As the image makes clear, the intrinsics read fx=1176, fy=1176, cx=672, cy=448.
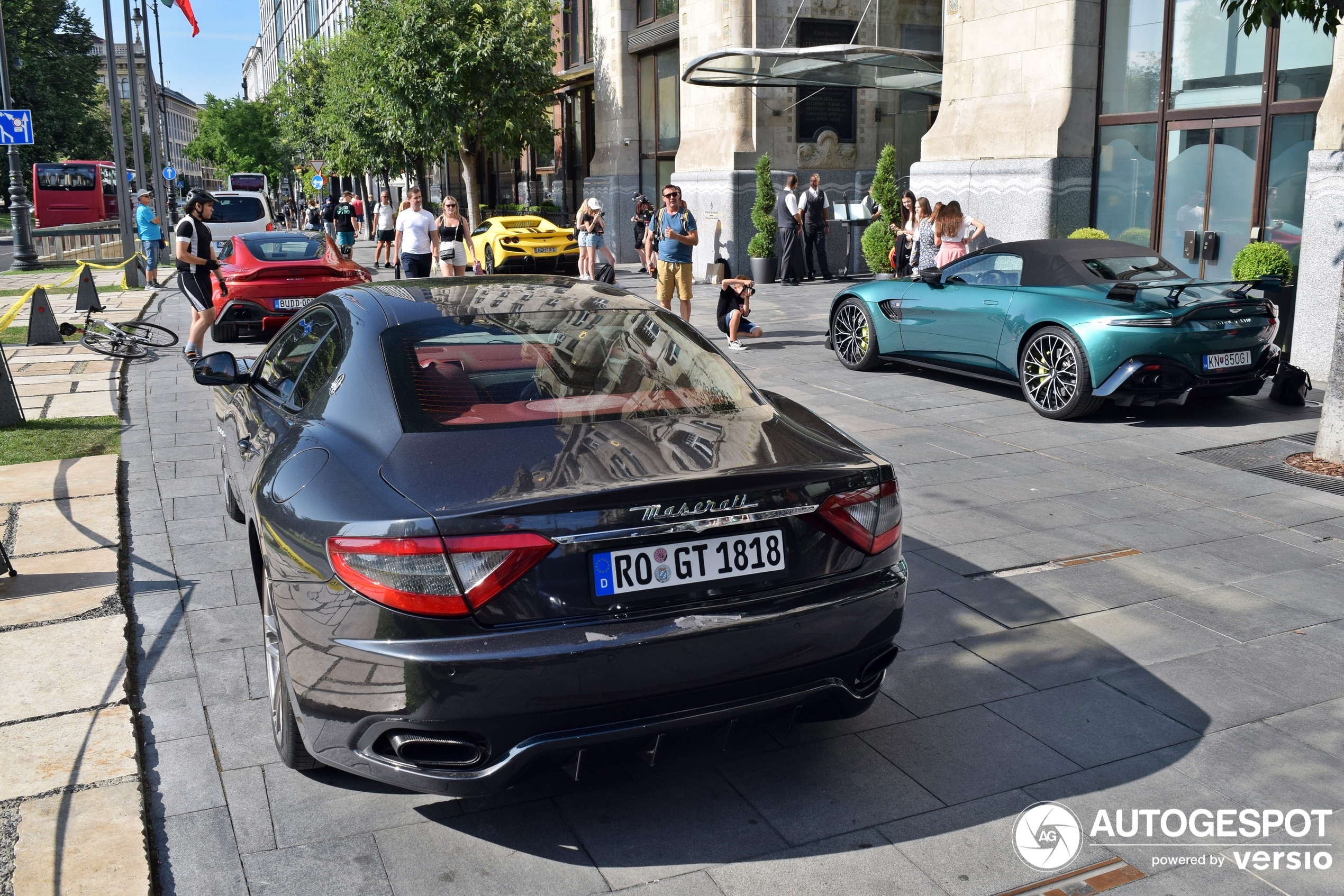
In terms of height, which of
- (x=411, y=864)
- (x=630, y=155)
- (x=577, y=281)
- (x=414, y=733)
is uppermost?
(x=630, y=155)

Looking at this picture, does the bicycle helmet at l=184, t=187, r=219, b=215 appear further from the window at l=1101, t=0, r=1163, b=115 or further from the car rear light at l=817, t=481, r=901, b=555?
the window at l=1101, t=0, r=1163, b=115

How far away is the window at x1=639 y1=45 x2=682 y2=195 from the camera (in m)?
26.6

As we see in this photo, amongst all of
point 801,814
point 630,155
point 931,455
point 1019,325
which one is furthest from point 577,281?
point 630,155

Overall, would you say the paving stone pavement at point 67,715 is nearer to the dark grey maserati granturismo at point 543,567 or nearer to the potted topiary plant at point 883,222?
the dark grey maserati granturismo at point 543,567

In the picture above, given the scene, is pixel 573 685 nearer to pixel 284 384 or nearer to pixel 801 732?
pixel 801 732

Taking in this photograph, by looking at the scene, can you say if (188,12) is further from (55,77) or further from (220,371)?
(220,371)

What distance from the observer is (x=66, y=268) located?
29.4 meters

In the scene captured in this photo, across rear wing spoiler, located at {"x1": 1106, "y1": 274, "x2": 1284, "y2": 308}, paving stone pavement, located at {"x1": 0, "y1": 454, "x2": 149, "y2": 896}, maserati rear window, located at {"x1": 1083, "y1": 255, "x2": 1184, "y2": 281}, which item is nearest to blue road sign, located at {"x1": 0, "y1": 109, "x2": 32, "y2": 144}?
paving stone pavement, located at {"x1": 0, "y1": 454, "x2": 149, "y2": 896}

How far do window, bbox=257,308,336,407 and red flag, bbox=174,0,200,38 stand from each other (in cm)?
4090

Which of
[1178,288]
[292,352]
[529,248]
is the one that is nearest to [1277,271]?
[1178,288]

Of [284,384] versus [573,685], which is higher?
[284,384]

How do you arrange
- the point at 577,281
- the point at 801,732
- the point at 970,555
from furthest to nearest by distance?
the point at 970,555
the point at 577,281
the point at 801,732

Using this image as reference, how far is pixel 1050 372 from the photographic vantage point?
30.5 ft

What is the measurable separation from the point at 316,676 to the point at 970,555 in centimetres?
362
